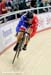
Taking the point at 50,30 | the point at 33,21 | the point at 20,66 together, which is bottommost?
the point at 50,30

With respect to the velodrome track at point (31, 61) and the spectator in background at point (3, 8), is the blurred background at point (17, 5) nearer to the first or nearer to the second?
the spectator in background at point (3, 8)

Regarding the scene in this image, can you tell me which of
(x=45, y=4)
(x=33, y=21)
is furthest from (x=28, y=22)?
(x=45, y=4)

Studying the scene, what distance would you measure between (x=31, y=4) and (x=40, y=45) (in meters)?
3.53

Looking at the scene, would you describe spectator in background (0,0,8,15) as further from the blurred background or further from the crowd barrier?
the crowd barrier

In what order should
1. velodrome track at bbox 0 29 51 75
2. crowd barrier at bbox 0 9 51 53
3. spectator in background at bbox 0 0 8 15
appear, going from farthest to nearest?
spectator in background at bbox 0 0 8 15 < crowd barrier at bbox 0 9 51 53 < velodrome track at bbox 0 29 51 75

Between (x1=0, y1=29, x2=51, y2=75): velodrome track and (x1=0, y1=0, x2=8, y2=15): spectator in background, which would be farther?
(x1=0, y1=0, x2=8, y2=15): spectator in background

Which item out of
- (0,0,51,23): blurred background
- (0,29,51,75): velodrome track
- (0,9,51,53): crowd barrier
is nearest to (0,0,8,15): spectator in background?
(0,0,51,23): blurred background

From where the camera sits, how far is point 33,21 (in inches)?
302

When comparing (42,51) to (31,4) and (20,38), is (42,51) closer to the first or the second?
(20,38)

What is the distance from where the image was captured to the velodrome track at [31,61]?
7395 millimetres

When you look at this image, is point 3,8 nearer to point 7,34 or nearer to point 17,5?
point 7,34

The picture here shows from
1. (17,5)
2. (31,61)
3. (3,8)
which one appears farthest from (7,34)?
(17,5)

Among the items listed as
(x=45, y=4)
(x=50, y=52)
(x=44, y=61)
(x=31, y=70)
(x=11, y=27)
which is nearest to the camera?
(x=31, y=70)

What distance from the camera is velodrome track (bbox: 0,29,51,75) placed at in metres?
7.39
